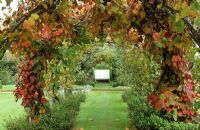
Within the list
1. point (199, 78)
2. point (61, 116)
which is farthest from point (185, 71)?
point (61, 116)

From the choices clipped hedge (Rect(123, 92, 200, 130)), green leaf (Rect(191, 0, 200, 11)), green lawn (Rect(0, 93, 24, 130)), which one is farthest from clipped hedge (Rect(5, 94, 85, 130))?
green leaf (Rect(191, 0, 200, 11))

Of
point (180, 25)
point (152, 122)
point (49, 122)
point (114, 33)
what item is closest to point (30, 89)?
point (49, 122)

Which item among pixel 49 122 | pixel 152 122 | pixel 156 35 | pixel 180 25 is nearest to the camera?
pixel 180 25

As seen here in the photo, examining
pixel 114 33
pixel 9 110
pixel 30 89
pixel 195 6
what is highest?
pixel 114 33

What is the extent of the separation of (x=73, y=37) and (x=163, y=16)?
8.59 ft

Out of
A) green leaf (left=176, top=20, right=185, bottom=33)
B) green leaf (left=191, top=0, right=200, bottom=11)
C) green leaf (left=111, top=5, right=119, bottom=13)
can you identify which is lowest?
green leaf (left=176, top=20, right=185, bottom=33)

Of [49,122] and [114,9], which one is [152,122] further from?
[114,9]

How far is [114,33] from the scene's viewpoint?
7473 mm

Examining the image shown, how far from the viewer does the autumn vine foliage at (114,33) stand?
479cm

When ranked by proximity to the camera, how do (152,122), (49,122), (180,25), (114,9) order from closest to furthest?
(180,25), (114,9), (152,122), (49,122)

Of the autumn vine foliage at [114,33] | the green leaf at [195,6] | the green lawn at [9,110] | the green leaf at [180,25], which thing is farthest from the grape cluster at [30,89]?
the green lawn at [9,110]

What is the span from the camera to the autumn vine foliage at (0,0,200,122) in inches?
188

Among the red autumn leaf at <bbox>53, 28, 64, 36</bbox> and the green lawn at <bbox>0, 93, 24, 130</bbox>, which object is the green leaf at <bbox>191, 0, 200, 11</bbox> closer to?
the red autumn leaf at <bbox>53, 28, 64, 36</bbox>

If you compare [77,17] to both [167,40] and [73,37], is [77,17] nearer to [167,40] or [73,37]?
[73,37]
